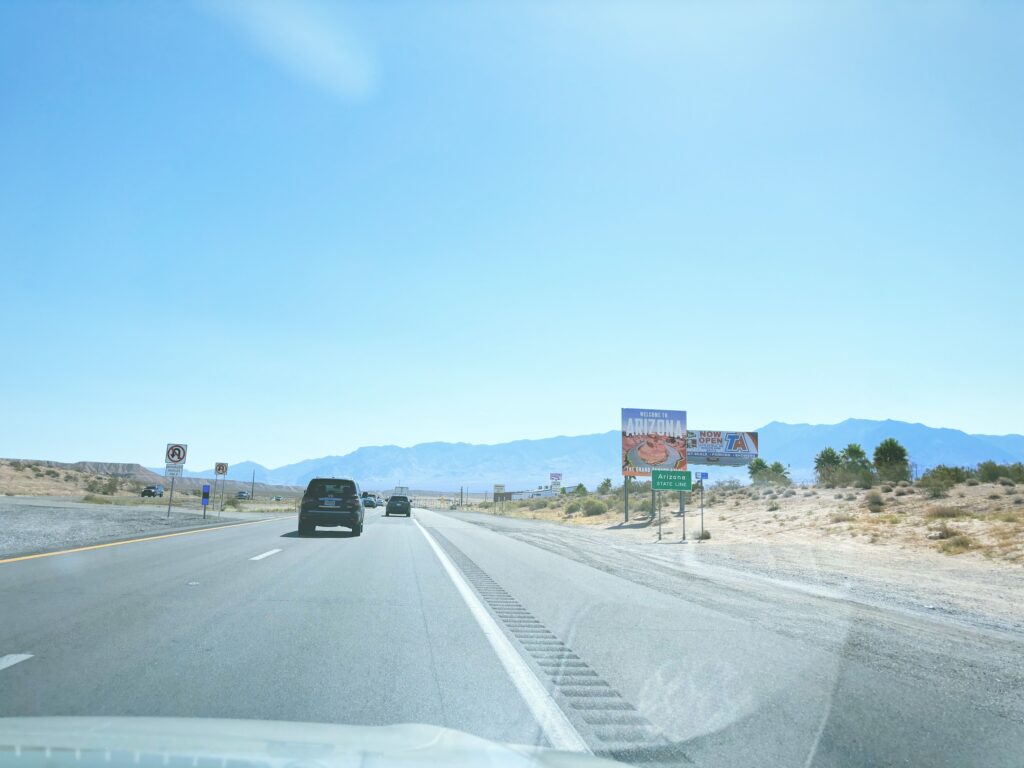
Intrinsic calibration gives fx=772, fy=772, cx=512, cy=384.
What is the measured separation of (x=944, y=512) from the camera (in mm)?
28359

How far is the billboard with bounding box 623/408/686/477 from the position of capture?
184 feet

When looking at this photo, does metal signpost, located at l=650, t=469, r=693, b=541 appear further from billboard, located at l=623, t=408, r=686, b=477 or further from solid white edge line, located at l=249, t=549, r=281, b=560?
billboard, located at l=623, t=408, r=686, b=477

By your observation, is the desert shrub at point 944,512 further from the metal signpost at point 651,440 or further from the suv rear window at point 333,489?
the metal signpost at point 651,440

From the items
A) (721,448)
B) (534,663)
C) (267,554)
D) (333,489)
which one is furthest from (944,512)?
(721,448)

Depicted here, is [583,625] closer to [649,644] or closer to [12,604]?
[649,644]

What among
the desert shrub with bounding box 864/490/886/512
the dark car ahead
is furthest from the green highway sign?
the dark car ahead

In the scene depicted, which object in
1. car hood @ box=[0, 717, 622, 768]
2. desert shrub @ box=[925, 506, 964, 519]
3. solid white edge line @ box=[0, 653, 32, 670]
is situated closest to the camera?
car hood @ box=[0, 717, 622, 768]

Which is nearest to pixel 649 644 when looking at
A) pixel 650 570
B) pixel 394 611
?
pixel 394 611

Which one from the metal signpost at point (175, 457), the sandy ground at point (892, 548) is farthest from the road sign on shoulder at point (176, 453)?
the sandy ground at point (892, 548)

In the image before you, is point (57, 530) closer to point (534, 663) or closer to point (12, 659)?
point (12, 659)

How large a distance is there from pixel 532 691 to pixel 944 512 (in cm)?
2714

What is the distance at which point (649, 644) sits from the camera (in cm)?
839

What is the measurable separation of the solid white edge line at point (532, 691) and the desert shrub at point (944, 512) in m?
23.5

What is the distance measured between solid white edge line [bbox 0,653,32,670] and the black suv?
19.1 m
